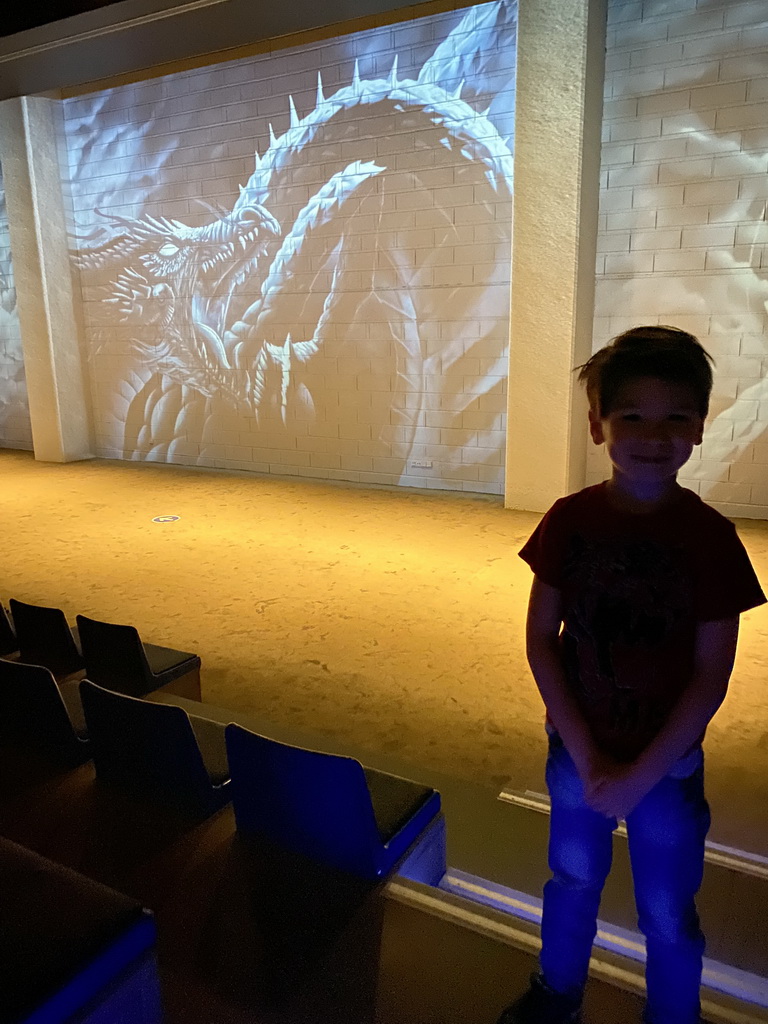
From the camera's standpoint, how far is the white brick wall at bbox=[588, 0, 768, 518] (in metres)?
4.32

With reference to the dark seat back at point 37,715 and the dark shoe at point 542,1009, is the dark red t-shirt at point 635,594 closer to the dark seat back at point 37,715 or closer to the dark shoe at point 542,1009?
the dark shoe at point 542,1009

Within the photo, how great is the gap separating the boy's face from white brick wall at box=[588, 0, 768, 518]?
4.18 meters

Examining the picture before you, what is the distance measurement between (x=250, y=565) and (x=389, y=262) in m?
2.73

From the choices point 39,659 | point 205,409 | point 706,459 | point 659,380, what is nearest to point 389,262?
point 205,409

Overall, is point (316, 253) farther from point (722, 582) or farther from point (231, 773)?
point (722, 582)

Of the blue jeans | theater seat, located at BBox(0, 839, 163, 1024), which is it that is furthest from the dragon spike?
theater seat, located at BBox(0, 839, 163, 1024)

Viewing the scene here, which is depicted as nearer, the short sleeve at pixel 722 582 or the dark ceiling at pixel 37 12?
the short sleeve at pixel 722 582

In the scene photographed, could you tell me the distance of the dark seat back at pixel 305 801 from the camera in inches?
49.1

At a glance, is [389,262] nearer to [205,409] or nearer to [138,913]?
[205,409]

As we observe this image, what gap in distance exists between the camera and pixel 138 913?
0.97 metres

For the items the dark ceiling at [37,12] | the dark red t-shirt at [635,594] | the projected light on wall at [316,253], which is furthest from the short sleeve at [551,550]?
the projected light on wall at [316,253]

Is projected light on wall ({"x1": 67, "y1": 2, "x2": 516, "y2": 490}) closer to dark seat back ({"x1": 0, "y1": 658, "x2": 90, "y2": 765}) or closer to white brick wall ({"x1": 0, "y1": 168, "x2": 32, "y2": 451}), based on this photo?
white brick wall ({"x1": 0, "y1": 168, "x2": 32, "y2": 451})

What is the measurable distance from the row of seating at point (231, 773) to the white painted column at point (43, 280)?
6111mm

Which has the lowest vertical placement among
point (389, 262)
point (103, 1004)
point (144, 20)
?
point (103, 1004)
